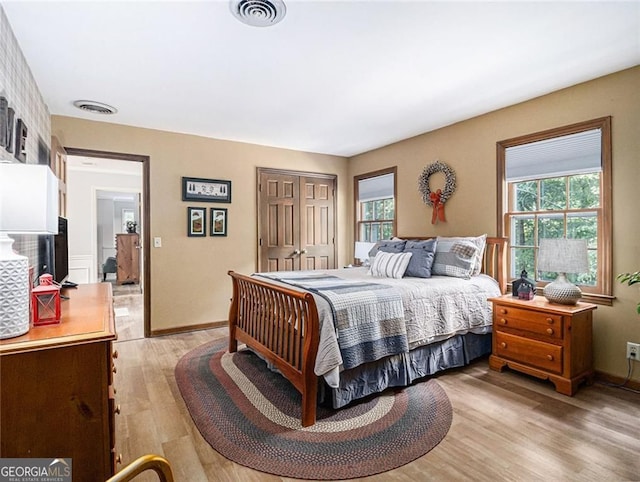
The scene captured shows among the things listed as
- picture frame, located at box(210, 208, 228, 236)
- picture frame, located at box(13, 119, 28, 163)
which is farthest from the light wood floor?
picture frame, located at box(210, 208, 228, 236)

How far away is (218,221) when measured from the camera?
453 centimetres

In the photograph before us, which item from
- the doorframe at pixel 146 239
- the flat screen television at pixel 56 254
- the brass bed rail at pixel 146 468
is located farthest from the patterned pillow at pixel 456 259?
the doorframe at pixel 146 239

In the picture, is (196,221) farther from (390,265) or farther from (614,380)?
(614,380)

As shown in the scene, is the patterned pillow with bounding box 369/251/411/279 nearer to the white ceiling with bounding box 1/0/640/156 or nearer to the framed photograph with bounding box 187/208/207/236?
the white ceiling with bounding box 1/0/640/156

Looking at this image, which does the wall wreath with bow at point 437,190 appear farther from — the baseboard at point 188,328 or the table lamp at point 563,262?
the baseboard at point 188,328

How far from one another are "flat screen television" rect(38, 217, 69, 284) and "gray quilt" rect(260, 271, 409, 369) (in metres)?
1.62

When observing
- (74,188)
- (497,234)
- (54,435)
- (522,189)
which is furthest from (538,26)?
(74,188)

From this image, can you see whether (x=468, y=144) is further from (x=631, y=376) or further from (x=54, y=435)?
(x=54, y=435)

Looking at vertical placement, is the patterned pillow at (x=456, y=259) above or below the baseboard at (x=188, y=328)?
above

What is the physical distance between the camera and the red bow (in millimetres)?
4043

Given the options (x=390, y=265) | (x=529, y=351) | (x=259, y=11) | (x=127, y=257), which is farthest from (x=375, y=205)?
(x=127, y=257)

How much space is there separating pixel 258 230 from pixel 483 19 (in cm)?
350

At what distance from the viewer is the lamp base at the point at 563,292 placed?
2.66 m

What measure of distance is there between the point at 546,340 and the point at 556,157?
1.59 m
